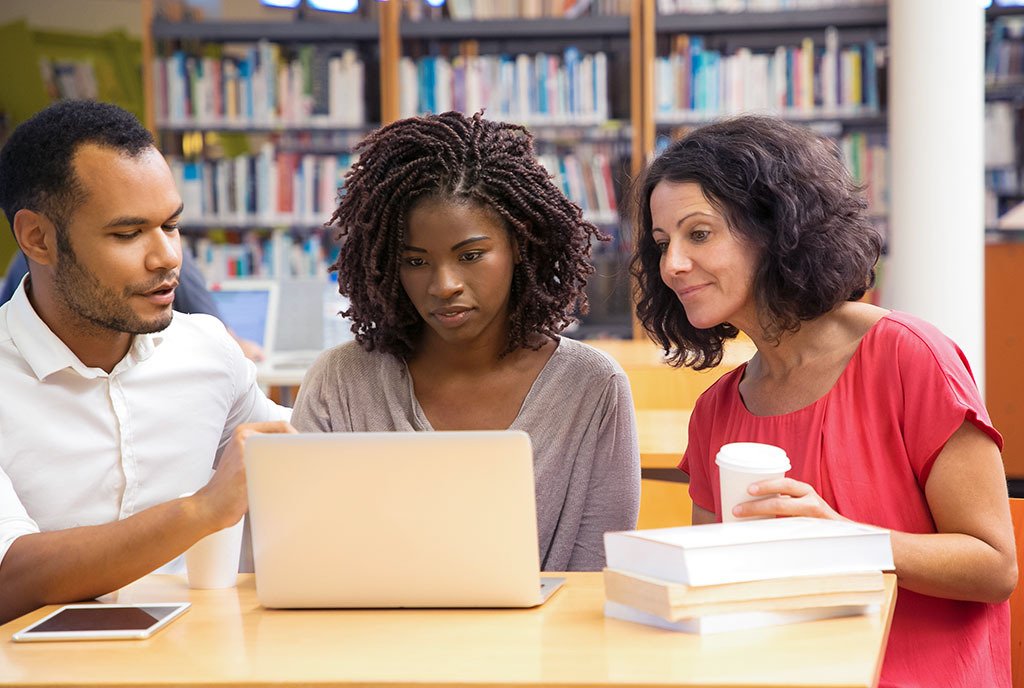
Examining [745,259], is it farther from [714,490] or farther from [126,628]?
[126,628]

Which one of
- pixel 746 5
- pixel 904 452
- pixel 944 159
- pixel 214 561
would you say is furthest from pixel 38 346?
pixel 746 5

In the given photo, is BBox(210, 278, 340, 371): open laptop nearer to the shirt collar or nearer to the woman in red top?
the shirt collar

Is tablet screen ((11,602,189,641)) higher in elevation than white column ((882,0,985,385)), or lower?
lower

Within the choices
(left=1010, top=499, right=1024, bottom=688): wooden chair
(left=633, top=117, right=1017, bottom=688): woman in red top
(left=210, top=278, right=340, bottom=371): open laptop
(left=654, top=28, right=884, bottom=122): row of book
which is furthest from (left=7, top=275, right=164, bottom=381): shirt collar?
(left=654, top=28, right=884, bottom=122): row of book

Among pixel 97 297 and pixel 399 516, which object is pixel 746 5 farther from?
pixel 399 516

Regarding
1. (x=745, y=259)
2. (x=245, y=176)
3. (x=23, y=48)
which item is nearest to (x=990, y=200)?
(x=245, y=176)

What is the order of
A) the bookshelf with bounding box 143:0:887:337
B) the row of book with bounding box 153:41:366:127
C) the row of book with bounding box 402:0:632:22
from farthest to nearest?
the row of book with bounding box 153:41:366:127
the row of book with bounding box 402:0:632:22
the bookshelf with bounding box 143:0:887:337

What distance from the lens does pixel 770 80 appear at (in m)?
5.14

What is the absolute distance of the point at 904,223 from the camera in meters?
4.48

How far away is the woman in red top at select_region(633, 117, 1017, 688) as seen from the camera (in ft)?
4.74

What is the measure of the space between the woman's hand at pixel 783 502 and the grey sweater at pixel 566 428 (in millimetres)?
488

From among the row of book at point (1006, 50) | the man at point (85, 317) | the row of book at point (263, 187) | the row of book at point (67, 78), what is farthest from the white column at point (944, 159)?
the row of book at point (67, 78)

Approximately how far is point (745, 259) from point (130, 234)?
857mm

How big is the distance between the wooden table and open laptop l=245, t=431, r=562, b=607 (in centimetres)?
3
